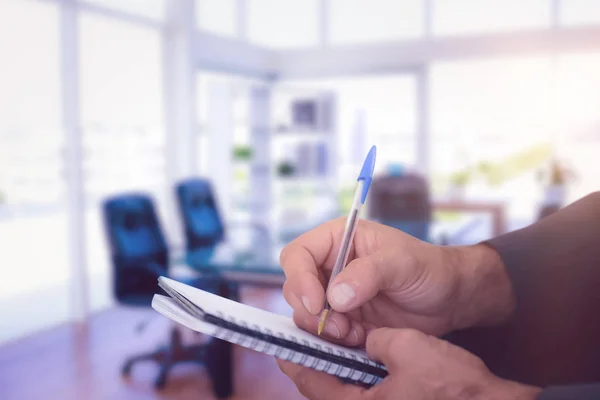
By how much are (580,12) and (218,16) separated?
4207 millimetres

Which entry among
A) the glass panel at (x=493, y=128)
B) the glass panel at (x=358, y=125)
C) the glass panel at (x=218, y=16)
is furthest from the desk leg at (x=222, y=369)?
the glass panel at (x=218, y=16)

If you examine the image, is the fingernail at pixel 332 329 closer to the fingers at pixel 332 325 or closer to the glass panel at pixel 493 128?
the fingers at pixel 332 325

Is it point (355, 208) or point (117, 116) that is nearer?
point (355, 208)

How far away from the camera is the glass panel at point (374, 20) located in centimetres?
789

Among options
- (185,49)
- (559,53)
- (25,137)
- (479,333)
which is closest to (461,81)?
(559,53)

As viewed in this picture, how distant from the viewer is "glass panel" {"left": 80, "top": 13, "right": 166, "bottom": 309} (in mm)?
5754

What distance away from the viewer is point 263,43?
841 centimetres

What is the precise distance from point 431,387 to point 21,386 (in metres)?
3.81

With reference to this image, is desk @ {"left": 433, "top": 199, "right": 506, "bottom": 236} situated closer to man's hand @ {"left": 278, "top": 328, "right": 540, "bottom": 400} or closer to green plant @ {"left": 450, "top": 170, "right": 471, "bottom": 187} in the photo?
green plant @ {"left": 450, "top": 170, "right": 471, "bottom": 187}

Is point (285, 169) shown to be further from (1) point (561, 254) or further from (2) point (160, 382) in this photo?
(1) point (561, 254)

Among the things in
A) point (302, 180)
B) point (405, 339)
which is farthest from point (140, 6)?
point (405, 339)

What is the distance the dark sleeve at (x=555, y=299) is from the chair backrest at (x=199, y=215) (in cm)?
363

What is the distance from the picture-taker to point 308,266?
1.04 metres

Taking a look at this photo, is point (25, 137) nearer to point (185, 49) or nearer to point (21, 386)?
point (185, 49)
